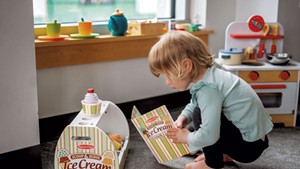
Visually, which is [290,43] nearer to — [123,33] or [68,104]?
[123,33]

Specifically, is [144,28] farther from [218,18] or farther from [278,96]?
[278,96]

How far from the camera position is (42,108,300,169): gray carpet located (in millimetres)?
1432

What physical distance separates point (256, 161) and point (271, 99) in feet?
1.54

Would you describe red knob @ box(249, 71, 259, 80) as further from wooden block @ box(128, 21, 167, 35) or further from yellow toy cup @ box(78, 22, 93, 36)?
yellow toy cup @ box(78, 22, 93, 36)

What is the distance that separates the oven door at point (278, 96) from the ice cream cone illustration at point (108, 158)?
0.85 m

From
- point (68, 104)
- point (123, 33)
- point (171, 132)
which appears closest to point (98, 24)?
point (123, 33)

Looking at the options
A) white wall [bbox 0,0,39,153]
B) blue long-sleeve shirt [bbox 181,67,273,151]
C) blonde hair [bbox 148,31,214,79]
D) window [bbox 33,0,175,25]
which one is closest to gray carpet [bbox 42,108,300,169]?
white wall [bbox 0,0,39,153]

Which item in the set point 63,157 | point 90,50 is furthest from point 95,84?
point 63,157

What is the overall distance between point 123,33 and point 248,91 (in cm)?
86

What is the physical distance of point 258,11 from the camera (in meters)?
2.12

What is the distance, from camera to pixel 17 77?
1288 millimetres

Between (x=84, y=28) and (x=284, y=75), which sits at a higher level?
(x=84, y=28)

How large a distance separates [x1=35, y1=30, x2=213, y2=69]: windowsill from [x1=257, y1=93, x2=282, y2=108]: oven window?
621 millimetres

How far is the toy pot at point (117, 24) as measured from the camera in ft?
5.99
